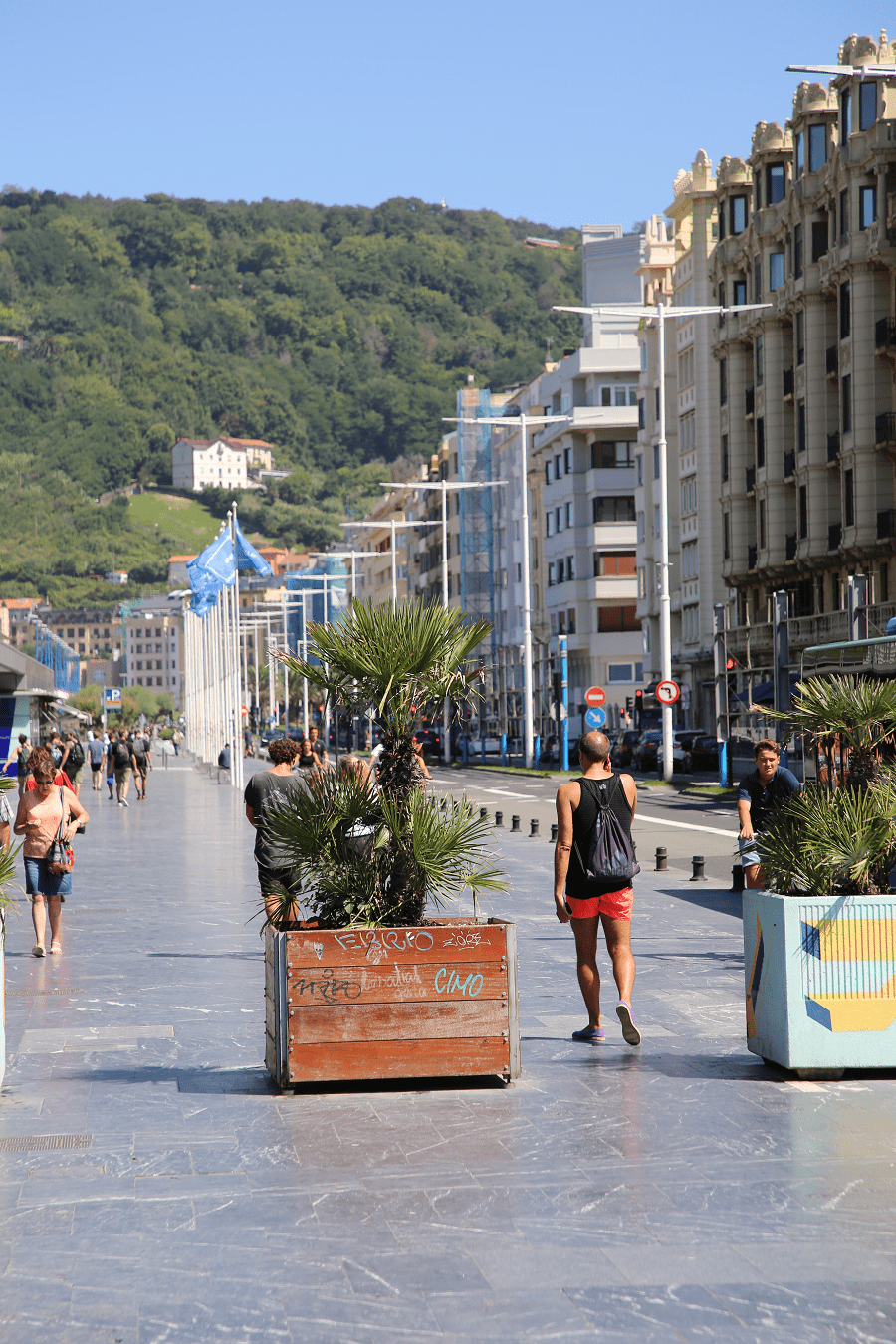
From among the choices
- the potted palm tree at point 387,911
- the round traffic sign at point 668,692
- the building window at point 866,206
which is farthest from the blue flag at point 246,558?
the potted palm tree at point 387,911

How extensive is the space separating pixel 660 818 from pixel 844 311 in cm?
2907

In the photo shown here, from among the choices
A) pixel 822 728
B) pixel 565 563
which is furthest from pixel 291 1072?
pixel 565 563

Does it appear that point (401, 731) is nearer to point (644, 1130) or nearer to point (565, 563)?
point (644, 1130)

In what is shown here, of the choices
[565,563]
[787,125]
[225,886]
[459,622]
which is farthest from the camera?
[565,563]

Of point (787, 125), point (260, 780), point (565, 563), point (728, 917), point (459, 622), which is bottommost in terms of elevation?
point (728, 917)

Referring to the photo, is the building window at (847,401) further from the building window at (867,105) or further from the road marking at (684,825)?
the road marking at (684,825)

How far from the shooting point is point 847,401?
192 ft

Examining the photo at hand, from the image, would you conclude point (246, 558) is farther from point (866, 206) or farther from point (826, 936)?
point (826, 936)

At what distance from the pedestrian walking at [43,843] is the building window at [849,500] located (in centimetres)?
4524

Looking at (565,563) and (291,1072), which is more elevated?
(565,563)

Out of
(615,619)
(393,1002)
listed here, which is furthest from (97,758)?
(393,1002)

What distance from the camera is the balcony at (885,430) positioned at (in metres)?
54.9

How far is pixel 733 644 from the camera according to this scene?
224 feet

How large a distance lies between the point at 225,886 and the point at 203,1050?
1091 centimetres
